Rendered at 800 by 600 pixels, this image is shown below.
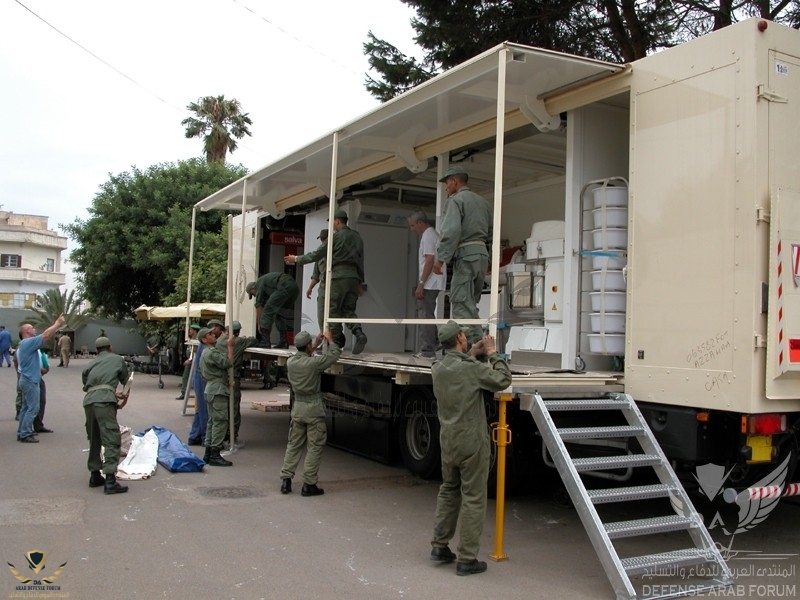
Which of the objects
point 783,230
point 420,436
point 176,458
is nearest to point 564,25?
point 420,436

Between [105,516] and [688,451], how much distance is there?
4.87 m

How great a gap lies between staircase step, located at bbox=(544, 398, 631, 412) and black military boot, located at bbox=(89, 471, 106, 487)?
485 centimetres

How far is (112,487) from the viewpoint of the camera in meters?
7.31

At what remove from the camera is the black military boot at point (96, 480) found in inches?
298

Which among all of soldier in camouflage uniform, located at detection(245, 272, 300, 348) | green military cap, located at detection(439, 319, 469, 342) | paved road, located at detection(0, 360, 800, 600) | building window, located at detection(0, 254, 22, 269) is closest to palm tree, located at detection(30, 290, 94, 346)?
building window, located at detection(0, 254, 22, 269)

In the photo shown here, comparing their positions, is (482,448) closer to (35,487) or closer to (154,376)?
(35,487)

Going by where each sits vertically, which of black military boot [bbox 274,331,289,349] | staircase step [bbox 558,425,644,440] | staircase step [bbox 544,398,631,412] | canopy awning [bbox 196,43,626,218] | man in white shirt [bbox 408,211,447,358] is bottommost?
staircase step [bbox 558,425,644,440]

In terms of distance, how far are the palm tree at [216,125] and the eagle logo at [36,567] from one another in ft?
91.4

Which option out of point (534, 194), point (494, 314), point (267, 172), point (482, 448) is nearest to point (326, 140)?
point (267, 172)

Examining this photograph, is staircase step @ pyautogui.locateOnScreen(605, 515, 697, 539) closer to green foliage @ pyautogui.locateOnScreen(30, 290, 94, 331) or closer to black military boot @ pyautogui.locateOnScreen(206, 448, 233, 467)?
black military boot @ pyautogui.locateOnScreen(206, 448, 233, 467)

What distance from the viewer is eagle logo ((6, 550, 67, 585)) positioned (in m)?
4.81

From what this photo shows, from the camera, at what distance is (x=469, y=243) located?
6379mm

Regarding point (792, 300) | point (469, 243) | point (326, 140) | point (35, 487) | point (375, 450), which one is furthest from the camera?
point (375, 450)

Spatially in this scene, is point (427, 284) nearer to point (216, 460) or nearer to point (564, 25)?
point (216, 460)
